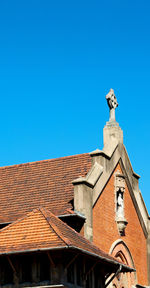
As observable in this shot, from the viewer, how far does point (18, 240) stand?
2472 cm

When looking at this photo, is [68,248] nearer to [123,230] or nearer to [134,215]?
[123,230]

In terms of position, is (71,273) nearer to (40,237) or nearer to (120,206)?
(40,237)

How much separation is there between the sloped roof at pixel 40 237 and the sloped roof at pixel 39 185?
3105 mm

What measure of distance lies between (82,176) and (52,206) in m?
2.10

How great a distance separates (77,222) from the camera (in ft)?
93.9

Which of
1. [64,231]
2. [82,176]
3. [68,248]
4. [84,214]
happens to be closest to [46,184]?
[82,176]

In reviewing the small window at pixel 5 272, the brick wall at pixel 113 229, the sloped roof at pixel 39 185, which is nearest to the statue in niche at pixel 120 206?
the brick wall at pixel 113 229

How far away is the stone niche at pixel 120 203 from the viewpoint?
32.1 metres

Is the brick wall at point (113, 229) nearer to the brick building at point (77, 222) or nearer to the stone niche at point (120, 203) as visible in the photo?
the brick building at point (77, 222)

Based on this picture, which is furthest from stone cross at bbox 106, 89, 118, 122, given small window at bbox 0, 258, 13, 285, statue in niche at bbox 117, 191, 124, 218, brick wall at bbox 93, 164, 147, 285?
small window at bbox 0, 258, 13, 285

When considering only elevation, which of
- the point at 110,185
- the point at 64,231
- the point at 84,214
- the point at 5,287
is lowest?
the point at 5,287

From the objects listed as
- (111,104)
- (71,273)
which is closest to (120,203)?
(111,104)

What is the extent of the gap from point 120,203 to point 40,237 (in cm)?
916

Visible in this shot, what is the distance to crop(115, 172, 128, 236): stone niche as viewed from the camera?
105 ft
